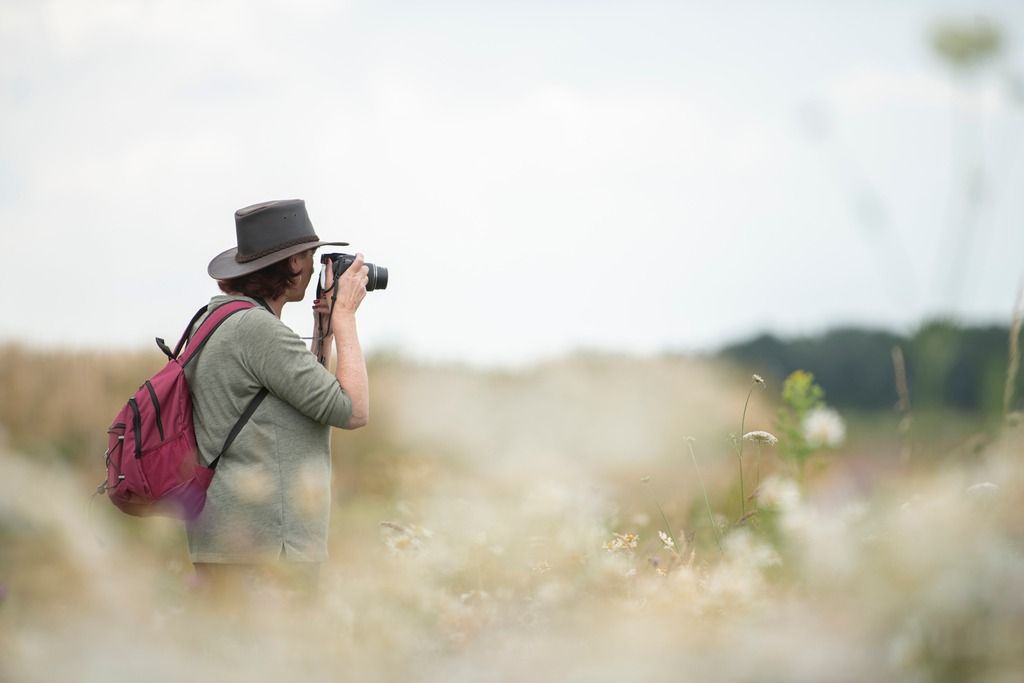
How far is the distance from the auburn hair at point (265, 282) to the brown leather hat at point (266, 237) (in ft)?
0.14

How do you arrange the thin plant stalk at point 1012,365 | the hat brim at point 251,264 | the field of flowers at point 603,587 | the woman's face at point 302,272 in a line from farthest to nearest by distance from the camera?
the woman's face at point 302,272 → the hat brim at point 251,264 → the thin plant stalk at point 1012,365 → the field of flowers at point 603,587

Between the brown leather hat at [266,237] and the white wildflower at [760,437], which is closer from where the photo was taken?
the white wildflower at [760,437]

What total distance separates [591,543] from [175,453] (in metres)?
1.43

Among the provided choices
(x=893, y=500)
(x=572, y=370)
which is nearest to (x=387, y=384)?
(x=572, y=370)

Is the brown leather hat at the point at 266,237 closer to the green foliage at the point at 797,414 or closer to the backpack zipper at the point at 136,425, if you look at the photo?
the backpack zipper at the point at 136,425

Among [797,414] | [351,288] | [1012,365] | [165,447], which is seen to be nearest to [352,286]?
[351,288]

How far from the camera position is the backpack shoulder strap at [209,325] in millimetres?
3451

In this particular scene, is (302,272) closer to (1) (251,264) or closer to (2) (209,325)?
(1) (251,264)

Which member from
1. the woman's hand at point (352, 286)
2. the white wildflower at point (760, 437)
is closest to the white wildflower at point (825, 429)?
the white wildflower at point (760, 437)

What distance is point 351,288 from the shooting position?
3678 mm

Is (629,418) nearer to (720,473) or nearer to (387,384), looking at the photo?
(720,473)

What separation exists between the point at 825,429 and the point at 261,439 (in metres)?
1.85

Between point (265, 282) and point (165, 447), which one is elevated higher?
point (265, 282)

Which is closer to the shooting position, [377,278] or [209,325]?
[209,325]
